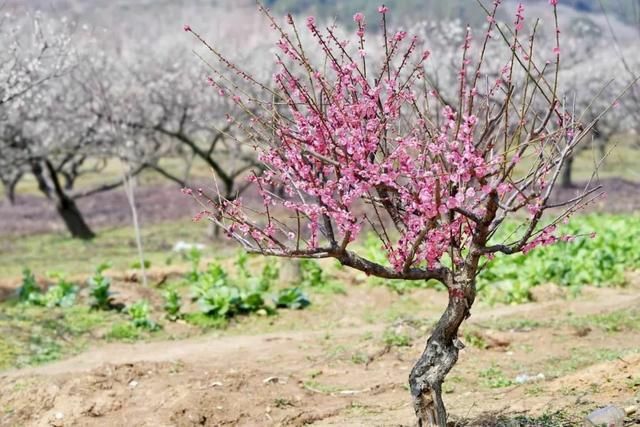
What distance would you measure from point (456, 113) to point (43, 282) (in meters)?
13.1

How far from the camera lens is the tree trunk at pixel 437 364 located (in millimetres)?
5539

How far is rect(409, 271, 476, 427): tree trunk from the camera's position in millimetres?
5539

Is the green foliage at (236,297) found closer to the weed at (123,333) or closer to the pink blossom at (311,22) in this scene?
the weed at (123,333)

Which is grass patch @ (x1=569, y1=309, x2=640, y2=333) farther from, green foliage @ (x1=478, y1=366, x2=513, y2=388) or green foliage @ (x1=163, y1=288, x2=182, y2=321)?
green foliage @ (x1=163, y1=288, x2=182, y2=321)

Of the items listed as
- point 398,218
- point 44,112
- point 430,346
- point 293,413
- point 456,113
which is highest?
point 44,112

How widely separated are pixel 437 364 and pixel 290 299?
8561mm

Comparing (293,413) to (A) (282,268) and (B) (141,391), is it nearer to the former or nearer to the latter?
(B) (141,391)

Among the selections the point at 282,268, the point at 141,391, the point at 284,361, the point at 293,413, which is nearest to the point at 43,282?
the point at 282,268

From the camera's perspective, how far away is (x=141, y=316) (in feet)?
43.3

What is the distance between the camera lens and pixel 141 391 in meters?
8.56

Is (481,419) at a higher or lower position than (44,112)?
lower

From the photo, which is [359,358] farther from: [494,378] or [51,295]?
[51,295]

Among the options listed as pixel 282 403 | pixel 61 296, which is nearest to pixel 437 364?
pixel 282 403

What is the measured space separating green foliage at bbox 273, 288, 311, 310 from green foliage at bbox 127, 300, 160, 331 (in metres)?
2.00
